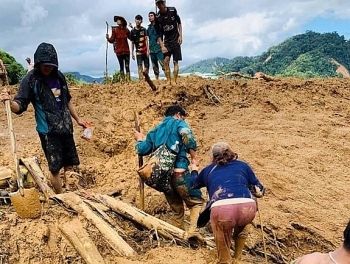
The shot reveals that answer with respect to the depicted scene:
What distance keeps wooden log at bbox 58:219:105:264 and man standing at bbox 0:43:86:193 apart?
986 mm

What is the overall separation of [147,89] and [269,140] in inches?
131

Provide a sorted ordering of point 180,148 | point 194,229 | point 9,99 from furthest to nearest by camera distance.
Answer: point 180,148 < point 194,229 < point 9,99

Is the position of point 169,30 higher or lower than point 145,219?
higher

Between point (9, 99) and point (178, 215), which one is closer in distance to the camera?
point (9, 99)

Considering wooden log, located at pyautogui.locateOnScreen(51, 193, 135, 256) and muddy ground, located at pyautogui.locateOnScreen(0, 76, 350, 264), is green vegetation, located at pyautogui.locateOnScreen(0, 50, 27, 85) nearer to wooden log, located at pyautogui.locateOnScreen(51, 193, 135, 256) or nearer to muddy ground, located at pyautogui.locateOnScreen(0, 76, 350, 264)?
muddy ground, located at pyautogui.locateOnScreen(0, 76, 350, 264)

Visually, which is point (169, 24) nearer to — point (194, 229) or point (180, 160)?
point (180, 160)

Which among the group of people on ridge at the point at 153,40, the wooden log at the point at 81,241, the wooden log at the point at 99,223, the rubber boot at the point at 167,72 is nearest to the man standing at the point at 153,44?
the group of people on ridge at the point at 153,40

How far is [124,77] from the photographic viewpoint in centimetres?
1250

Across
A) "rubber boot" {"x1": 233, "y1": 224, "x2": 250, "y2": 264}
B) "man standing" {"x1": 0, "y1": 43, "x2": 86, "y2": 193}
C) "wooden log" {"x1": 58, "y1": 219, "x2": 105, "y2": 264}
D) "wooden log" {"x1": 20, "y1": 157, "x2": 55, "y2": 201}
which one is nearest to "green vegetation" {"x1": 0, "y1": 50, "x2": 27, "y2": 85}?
"wooden log" {"x1": 20, "y1": 157, "x2": 55, "y2": 201}

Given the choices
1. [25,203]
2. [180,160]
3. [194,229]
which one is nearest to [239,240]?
[194,229]

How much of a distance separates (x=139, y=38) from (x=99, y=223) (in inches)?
300

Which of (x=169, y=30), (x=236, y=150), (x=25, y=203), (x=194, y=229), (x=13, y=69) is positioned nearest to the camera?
(x=25, y=203)

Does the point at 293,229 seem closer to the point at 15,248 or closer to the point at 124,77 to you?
the point at 15,248

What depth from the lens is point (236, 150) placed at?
813cm
